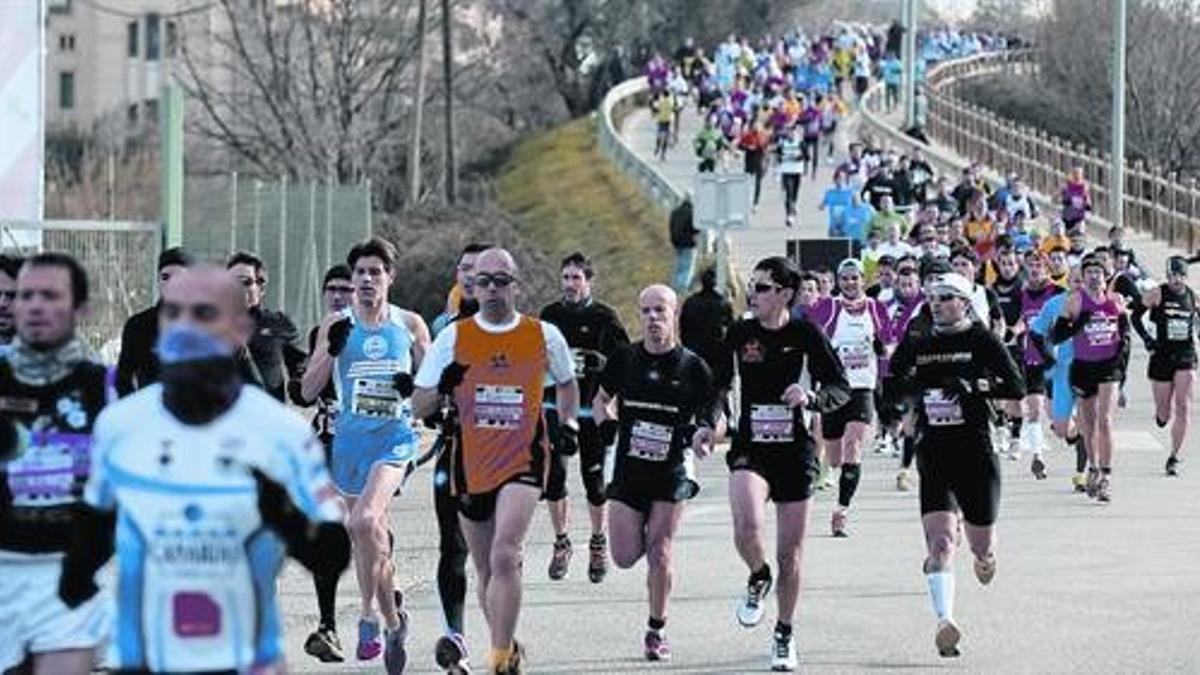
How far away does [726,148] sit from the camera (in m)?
53.4

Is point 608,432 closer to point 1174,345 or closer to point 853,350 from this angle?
point 853,350

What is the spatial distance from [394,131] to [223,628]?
6519cm

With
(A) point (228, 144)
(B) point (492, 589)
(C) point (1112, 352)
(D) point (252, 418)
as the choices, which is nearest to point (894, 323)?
(C) point (1112, 352)

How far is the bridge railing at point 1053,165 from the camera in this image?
50.1 m

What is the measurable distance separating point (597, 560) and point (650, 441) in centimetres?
303

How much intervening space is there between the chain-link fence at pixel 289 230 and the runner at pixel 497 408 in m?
20.8

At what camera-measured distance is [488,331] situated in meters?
13.0

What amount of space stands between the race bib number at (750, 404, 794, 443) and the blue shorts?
1.72m

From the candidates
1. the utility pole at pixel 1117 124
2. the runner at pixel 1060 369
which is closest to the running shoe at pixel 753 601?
the runner at pixel 1060 369

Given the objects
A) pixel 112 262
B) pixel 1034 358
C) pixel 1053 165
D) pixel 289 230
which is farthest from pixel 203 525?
pixel 1053 165

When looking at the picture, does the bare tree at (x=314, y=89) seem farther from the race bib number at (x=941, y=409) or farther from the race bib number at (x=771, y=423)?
the race bib number at (x=771, y=423)

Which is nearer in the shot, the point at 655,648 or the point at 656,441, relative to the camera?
the point at 655,648

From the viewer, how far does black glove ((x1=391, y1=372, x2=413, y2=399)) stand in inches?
544

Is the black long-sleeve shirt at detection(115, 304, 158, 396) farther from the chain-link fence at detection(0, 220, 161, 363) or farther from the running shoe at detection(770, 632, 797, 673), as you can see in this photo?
the chain-link fence at detection(0, 220, 161, 363)
